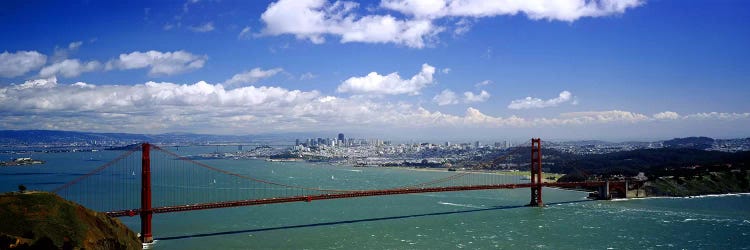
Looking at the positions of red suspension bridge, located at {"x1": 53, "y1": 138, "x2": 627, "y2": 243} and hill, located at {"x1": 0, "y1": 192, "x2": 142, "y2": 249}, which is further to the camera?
red suspension bridge, located at {"x1": 53, "y1": 138, "x2": 627, "y2": 243}

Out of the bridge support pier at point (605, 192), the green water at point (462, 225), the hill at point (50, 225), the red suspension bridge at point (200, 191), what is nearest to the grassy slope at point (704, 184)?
the green water at point (462, 225)

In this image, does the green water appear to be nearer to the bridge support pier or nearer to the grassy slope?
the bridge support pier

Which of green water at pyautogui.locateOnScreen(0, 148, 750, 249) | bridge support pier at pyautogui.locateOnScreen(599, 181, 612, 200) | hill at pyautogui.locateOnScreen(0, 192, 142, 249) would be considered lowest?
green water at pyautogui.locateOnScreen(0, 148, 750, 249)

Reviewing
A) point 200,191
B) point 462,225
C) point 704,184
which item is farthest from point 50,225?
point 704,184

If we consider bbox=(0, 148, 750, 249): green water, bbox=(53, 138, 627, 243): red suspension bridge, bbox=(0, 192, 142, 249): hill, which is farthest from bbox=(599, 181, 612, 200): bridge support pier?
bbox=(0, 192, 142, 249): hill

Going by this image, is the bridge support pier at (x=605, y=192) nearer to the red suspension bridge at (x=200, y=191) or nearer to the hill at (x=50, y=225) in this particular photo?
the red suspension bridge at (x=200, y=191)

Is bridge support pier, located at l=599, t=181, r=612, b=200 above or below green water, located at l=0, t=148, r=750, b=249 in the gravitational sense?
above

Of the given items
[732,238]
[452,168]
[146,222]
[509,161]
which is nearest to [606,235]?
[732,238]
